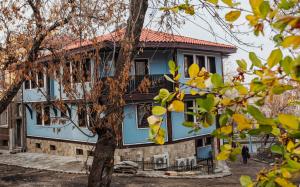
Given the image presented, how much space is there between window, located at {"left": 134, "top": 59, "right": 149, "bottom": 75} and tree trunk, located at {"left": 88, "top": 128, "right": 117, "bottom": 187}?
→ 14.4 meters

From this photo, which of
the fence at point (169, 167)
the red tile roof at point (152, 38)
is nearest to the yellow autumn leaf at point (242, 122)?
the red tile roof at point (152, 38)

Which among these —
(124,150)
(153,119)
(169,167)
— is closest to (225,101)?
(153,119)

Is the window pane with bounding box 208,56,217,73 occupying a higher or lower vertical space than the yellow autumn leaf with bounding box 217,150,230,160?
higher

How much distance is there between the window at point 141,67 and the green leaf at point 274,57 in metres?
20.1

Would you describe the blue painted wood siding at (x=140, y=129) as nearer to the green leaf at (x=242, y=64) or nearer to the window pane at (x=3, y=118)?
the window pane at (x=3, y=118)

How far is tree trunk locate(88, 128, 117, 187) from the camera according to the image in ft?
22.9

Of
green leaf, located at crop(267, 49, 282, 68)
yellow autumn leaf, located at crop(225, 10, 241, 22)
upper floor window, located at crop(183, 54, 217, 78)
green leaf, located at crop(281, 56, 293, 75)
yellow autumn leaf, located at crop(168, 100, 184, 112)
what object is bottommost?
yellow autumn leaf, located at crop(168, 100, 184, 112)

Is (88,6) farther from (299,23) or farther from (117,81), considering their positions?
(299,23)

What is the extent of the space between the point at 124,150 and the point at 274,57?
19.5 m

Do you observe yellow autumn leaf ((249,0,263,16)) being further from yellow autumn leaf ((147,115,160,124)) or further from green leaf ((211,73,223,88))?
yellow autumn leaf ((147,115,160,124))

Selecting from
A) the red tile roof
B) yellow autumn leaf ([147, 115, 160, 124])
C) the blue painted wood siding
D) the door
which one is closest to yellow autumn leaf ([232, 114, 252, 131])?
yellow autumn leaf ([147, 115, 160, 124])

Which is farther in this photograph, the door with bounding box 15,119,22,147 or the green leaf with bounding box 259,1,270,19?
the door with bounding box 15,119,22,147

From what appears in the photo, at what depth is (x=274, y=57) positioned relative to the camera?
1225 mm

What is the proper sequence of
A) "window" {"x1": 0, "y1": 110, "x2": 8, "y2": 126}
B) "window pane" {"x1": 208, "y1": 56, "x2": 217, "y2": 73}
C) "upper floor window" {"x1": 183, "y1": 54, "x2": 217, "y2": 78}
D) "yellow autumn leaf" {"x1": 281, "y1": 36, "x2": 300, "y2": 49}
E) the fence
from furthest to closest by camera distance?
"window" {"x1": 0, "y1": 110, "x2": 8, "y2": 126} → "window pane" {"x1": 208, "y1": 56, "x2": 217, "y2": 73} → "upper floor window" {"x1": 183, "y1": 54, "x2": 217, "y2": 78} → the fence → "yellow autumn leaf" {"x1": 281, "y1": 36, "x2": 300, "y2": 49}
